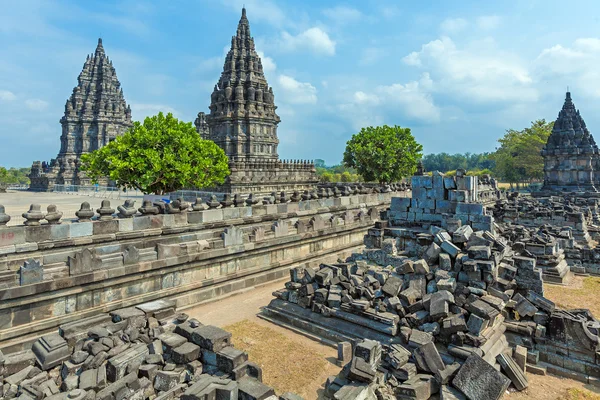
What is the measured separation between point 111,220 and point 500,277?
33.1 feet

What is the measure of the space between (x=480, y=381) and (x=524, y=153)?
57.4m

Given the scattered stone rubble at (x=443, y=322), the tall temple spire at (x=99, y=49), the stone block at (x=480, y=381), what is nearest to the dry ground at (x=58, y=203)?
the scattered stone rubble at (x=443, y=322)

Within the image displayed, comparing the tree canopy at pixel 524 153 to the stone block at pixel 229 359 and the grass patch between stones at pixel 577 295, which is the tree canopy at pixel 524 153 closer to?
the grass patch between stones at pixel 577 295

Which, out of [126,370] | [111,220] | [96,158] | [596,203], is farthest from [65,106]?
[596,203]

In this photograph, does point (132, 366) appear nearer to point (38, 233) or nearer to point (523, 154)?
point (38, 233)

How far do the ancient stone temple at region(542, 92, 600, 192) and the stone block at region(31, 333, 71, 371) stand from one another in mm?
38166

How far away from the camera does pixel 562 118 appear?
31734 millimetres

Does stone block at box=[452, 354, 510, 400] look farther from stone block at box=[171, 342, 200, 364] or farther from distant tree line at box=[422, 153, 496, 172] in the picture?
distant tree line at box=[422, 153, 496, 172]

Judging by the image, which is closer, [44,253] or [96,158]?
[44,253]

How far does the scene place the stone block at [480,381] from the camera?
5.08 meters

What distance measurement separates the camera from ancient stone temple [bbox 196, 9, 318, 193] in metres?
42.6

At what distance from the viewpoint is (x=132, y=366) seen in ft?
18.0

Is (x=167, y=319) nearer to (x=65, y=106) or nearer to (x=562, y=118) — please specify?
(x=562, y=118)

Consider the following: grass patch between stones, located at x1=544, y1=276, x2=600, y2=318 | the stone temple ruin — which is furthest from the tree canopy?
grass patch between stones, located at x1=544, y1=276, x2=600, y2=318
